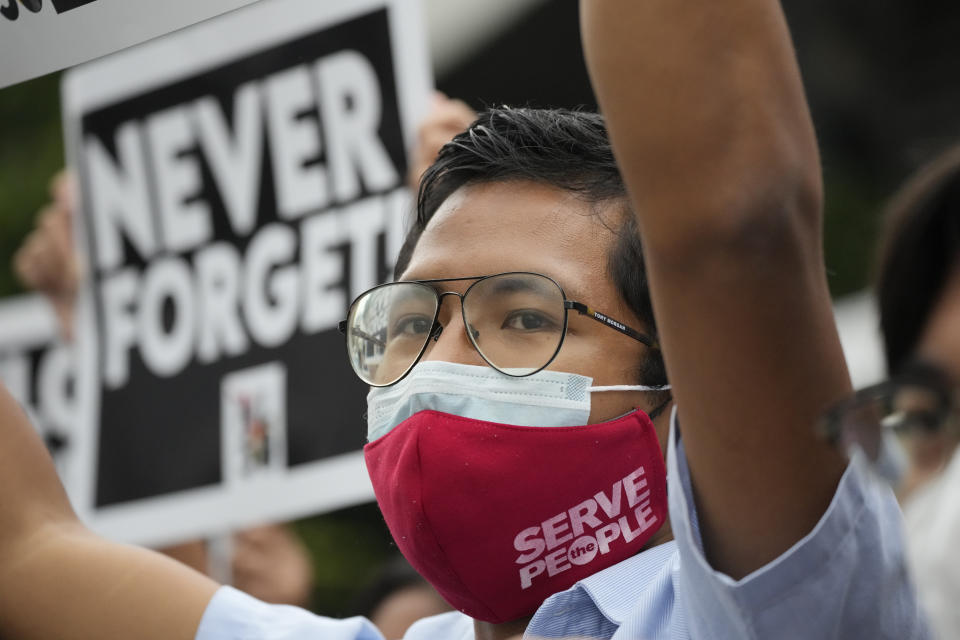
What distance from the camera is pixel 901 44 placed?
883 centimetres

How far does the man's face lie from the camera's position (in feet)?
7.16

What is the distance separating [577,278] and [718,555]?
842 mm

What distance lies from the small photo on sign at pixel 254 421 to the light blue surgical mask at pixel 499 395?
1.98m

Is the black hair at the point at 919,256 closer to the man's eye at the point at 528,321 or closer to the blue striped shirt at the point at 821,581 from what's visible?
the blue striped shirt at the point at 821,581

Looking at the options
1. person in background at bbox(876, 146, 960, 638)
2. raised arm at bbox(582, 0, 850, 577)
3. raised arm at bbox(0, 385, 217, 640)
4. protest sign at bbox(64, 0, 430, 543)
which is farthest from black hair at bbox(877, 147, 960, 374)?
protest sign at bbox(64, 0, 430, 543)

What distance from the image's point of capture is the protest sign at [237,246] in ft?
13.1

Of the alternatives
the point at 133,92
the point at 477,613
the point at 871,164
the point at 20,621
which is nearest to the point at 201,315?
the point at 133,92

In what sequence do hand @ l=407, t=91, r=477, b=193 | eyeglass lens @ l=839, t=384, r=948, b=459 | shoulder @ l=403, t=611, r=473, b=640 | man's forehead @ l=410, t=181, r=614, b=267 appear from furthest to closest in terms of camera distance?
hand @ l=407, t=91, r=477, b=193 → shoulder @ l=403, t=611, r=473, b=640 → man's forehead @ l=410, t=181, r=614, b=267 → eyeglass lens @ l=839, t=384, r=948, b=459

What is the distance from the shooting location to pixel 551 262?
7.31 feet

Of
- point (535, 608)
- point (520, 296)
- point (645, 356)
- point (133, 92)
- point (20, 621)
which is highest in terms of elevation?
point (133, 92)

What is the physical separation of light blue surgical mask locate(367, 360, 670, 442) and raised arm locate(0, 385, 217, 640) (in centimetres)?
56

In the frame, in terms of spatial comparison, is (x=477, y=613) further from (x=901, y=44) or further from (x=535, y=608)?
(x=901, y=44)

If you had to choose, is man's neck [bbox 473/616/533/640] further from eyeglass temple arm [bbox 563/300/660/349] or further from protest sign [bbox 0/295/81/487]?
protest sign [bbox 0/295/81/487]

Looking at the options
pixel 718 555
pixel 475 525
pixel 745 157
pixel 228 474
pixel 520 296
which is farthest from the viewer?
pixel 228 474
